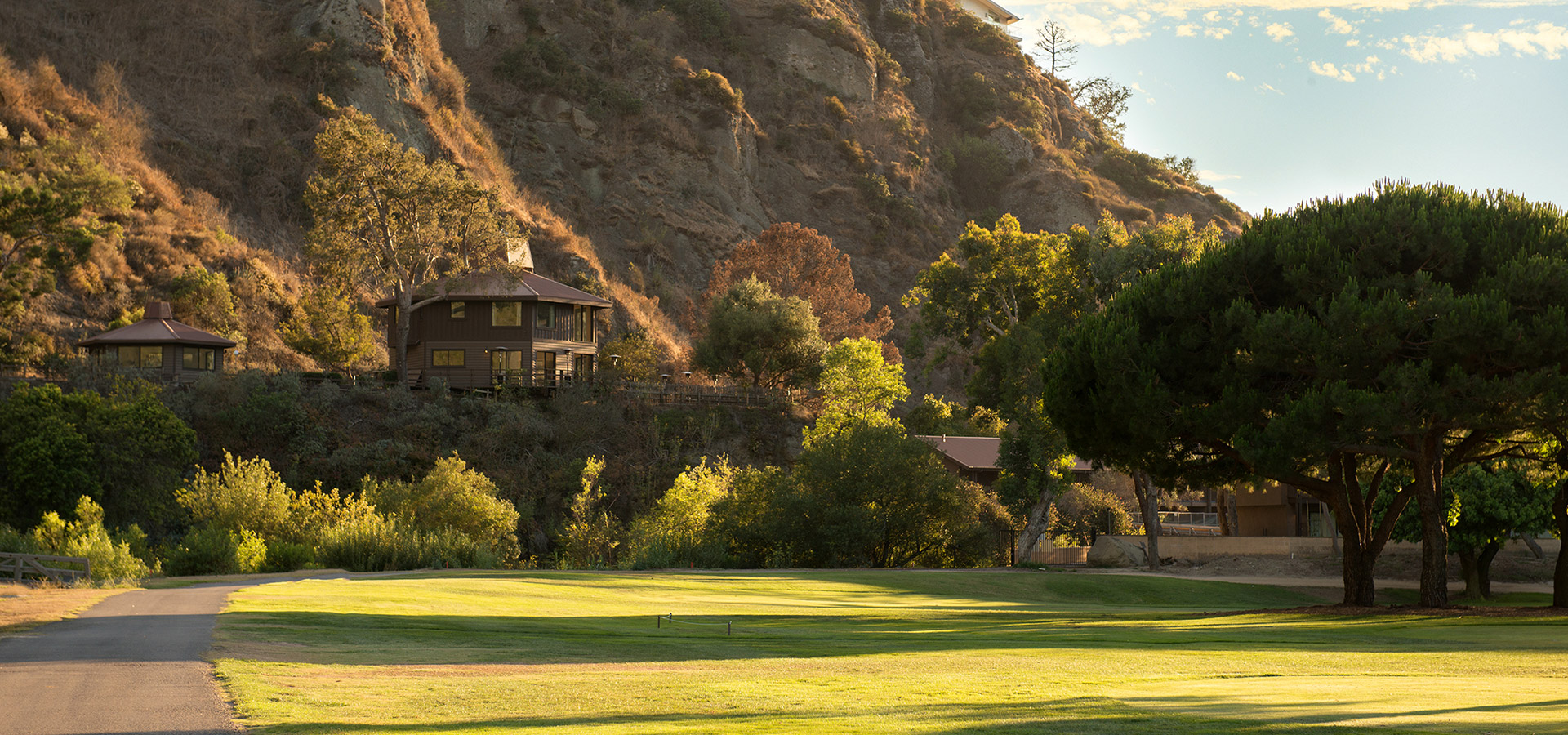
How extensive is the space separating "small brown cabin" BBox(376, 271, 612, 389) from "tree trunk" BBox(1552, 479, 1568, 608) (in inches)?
1832

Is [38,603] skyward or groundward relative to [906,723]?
groundward

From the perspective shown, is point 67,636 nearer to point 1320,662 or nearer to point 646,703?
point 646,703

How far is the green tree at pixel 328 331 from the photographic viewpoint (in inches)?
2416

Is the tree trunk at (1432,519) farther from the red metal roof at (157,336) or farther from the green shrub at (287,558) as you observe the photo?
the red metal roof at (157,336)

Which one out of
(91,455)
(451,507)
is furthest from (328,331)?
(451,507)

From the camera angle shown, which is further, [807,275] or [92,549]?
[807,275]

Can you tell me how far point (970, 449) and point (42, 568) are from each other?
162 ft

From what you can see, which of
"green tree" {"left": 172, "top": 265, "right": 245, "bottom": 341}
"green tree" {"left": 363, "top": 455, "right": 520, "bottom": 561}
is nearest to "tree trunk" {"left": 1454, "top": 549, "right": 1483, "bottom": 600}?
"green tree" {"left": 363, "top": 455, "right": 520, "bottom": 561}

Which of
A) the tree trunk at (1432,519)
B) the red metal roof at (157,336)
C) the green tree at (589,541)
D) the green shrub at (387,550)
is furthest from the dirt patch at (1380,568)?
the red metal roof at (157,336)

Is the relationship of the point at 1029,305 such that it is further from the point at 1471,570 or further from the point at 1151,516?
the point at 1471,570

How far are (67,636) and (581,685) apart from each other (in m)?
6.32

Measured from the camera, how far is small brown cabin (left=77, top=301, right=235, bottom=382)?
184 feet

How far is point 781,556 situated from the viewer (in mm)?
38094

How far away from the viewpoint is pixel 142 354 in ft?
185
